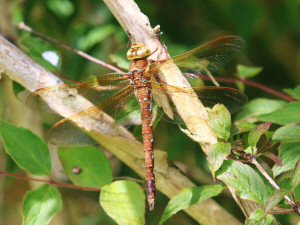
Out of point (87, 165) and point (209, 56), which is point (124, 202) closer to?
point (87, 165)

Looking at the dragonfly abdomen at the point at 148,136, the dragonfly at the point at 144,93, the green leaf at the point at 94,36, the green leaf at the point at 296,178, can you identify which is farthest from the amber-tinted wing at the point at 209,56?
the green leaf at the point at 94,36

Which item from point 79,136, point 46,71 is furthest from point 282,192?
point 46,71

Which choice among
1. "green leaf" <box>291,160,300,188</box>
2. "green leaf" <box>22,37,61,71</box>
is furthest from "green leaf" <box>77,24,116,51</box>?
"green leaf" <box>291,160,300,188</box>

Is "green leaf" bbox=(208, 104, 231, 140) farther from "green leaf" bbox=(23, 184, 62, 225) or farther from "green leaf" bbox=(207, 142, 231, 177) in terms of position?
"green leaf" bbox=(23, 184, 62, 225)

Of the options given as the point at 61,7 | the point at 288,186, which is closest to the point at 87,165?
the point at 288,186

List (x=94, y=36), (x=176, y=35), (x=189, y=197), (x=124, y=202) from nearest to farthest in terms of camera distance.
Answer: (x=189, y=197) < (x=124, y=202) < (x=94, y=36) < (x=176, y=35)

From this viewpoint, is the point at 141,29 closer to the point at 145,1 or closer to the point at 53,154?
the point at 145,1
